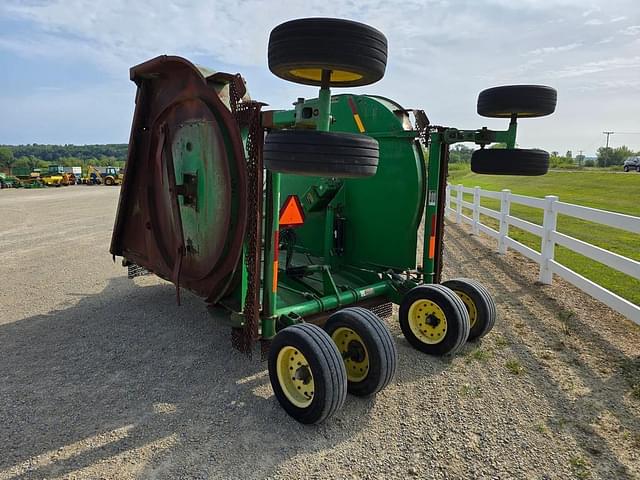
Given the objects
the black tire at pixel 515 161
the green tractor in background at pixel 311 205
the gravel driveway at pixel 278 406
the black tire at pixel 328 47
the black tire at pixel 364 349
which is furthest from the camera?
the black tire at pixel 515 161

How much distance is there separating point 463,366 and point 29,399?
11.5 ft

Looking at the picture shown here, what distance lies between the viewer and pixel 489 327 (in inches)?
174

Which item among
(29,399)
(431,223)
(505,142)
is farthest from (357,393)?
(505,142)

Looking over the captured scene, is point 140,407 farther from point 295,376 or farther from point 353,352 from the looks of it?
point 353,352

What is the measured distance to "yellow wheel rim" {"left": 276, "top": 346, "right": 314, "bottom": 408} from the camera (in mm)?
3102

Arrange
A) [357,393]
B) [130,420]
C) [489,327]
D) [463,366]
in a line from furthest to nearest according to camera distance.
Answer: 1. [489,327]
2. [463,366]
3. [357,393]
4. [130,420]

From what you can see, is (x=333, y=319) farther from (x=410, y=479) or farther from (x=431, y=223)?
(x=431, y=223)

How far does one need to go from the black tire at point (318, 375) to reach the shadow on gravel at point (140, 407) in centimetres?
12

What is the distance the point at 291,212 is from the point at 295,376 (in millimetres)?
1623

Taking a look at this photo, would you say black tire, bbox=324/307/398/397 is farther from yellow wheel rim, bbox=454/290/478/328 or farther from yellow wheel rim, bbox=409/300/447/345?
yellow wheel rim, bbox=454/290/478/328

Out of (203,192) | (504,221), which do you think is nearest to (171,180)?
(203,192)

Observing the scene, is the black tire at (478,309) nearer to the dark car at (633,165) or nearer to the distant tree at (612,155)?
the dark car at (633,165)

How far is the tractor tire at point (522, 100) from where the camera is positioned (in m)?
4.05

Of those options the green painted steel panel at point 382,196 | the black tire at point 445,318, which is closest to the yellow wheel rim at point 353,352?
the black tire at point 445,318
